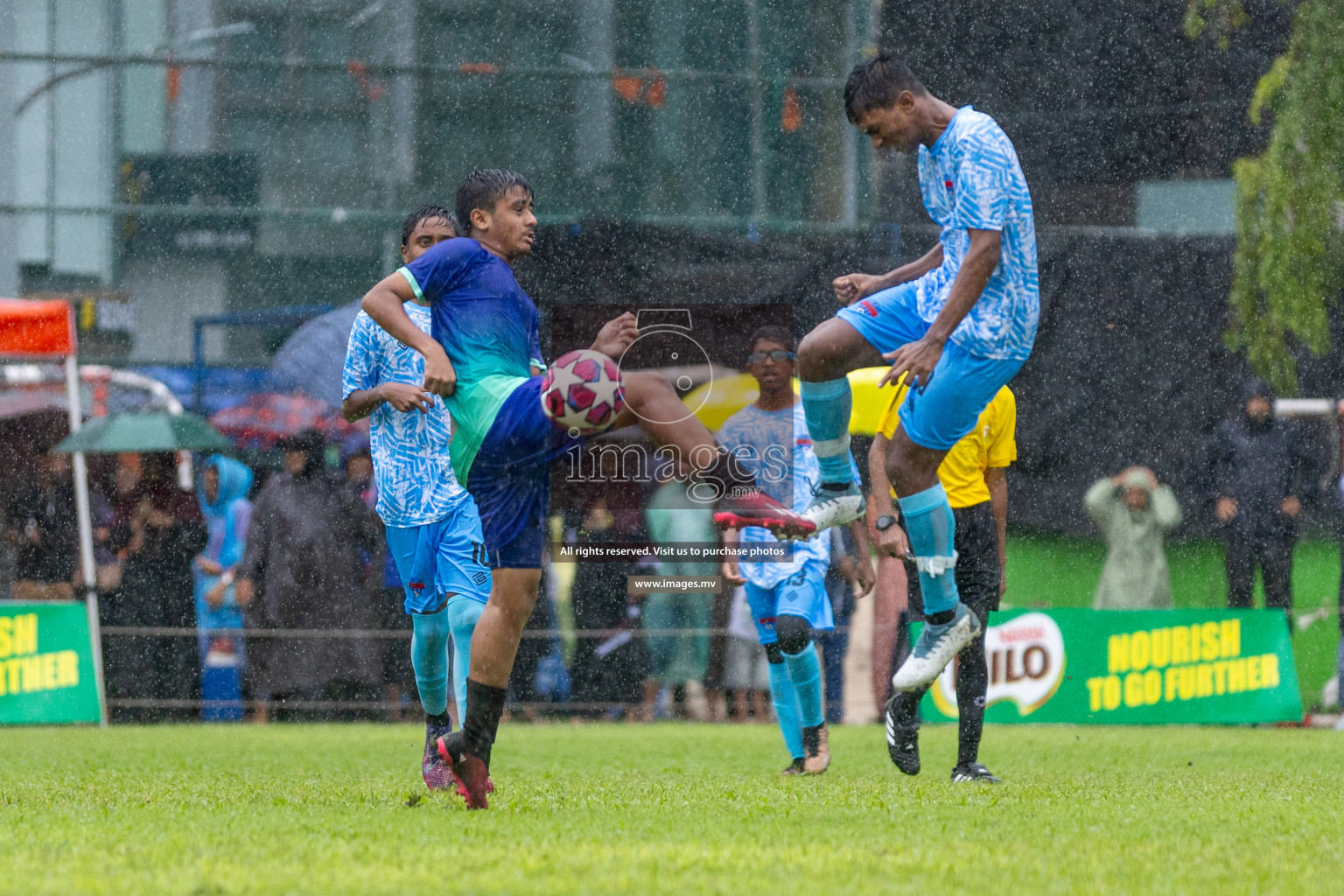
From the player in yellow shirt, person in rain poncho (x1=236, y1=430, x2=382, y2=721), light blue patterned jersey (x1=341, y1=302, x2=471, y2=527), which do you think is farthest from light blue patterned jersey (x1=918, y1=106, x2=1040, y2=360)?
person in rain poncho (x1=236, y1=430, x2=382, y2=721)

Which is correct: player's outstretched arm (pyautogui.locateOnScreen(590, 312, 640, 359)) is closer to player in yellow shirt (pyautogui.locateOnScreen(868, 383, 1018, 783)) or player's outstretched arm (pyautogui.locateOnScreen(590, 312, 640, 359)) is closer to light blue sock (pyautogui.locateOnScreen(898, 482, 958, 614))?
light blue sock (pyautogui.locateOnScreen(898, 482, 958, 614))

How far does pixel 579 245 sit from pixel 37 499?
4.64 m

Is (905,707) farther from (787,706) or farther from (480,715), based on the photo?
(480,715)

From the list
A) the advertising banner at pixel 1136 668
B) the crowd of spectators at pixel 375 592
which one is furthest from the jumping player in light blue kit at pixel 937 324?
the crowd of spectators at pixel 375 592

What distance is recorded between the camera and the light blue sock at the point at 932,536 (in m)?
6.36

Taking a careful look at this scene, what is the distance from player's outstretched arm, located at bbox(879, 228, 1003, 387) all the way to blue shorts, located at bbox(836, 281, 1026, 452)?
0.21 m

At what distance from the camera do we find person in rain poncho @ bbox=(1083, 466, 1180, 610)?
13.4 m

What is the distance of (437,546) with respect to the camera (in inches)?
283

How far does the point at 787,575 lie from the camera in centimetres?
830

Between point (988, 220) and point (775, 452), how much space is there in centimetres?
273

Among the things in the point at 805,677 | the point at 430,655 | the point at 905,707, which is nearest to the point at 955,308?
the point at 905,707

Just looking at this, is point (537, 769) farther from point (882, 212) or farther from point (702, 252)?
point (882, 212)

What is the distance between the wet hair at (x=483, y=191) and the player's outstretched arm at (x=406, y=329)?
0.41m

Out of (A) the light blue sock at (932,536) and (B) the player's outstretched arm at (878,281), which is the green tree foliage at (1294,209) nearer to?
(B) the player's outstretched arm at (878,281)
